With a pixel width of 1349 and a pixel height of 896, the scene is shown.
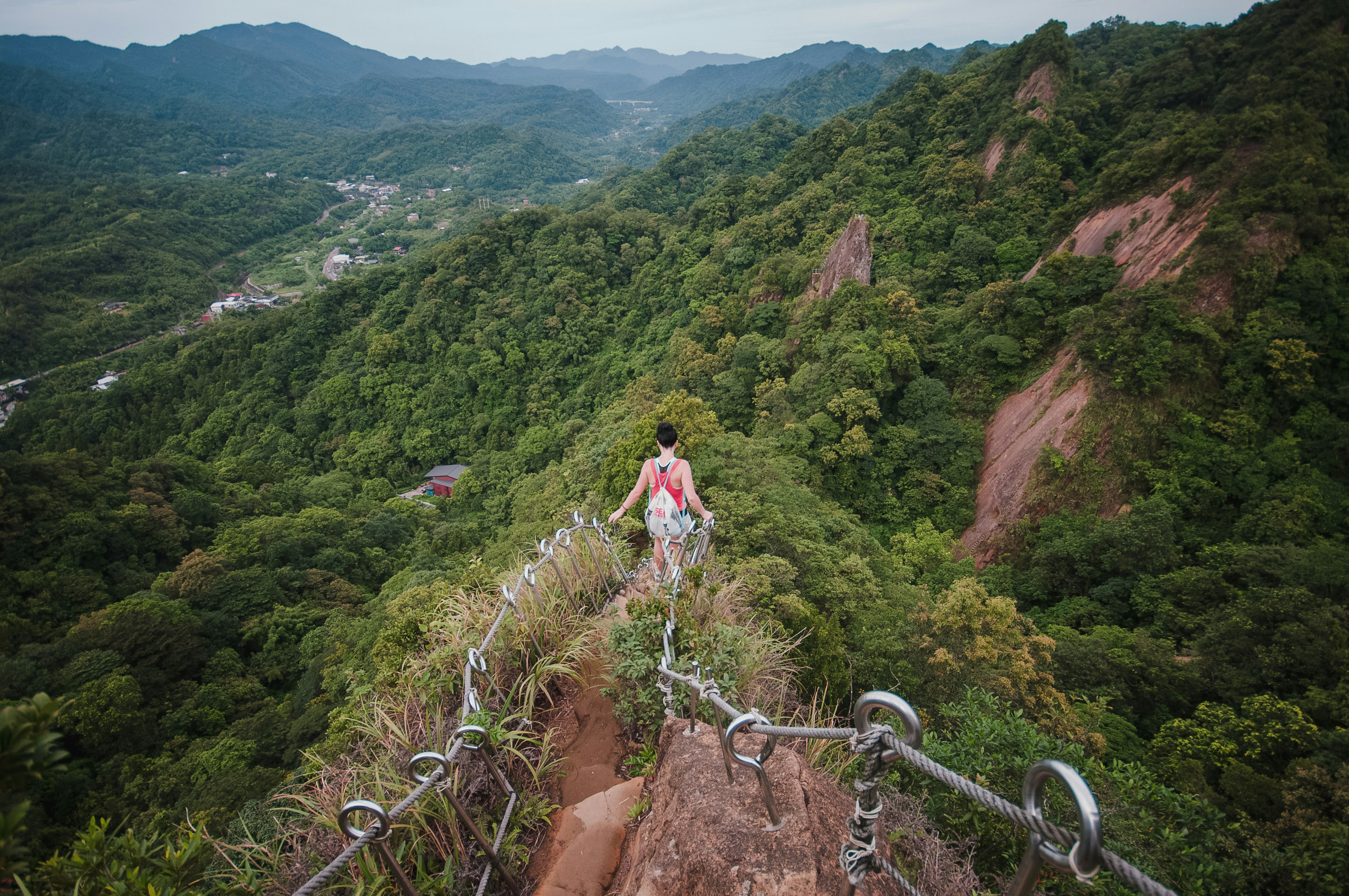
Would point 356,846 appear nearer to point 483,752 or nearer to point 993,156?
point 483,752

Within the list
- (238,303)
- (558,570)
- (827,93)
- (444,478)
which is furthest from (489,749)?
(827,93)

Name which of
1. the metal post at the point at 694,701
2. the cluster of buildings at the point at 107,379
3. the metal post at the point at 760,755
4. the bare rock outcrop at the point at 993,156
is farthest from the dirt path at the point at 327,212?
the metal post at the point at 760,755

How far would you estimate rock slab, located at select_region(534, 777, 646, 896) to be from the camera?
113 inches

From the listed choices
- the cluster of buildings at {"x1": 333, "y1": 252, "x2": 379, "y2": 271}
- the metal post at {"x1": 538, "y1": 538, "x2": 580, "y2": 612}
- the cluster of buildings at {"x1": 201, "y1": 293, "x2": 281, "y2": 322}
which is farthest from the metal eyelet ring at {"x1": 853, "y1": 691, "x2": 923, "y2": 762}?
the cluster of buildings at {"x1": 333, "y1": 252, "x2": 379, "y2": 271}

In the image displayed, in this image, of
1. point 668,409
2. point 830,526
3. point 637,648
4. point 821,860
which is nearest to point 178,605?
point 668,409

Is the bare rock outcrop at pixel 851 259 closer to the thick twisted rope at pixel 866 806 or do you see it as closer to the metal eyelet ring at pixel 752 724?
the metal eyelet ring at pixel 752 724

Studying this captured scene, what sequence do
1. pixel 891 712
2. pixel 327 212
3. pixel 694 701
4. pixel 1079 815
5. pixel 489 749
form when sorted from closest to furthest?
pixel 1079 815 → pixel 891 712 → pixel 694 701 → pixel 489 749 → pixel 327 212

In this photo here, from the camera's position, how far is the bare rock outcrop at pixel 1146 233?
16.0m

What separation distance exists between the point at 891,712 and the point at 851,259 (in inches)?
940

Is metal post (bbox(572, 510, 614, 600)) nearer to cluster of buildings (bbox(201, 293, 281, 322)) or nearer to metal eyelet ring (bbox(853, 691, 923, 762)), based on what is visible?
metal eyelet ring (bbox(853, 691, 923, 762))

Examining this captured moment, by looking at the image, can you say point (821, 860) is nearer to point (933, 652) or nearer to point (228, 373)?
point (933, 652)

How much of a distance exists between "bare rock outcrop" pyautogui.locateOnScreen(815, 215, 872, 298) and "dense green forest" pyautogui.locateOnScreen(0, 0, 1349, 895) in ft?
4.01

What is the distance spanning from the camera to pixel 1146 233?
17.2m

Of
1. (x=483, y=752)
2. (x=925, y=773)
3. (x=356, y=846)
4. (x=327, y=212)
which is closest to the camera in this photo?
(x=356, y=846)
